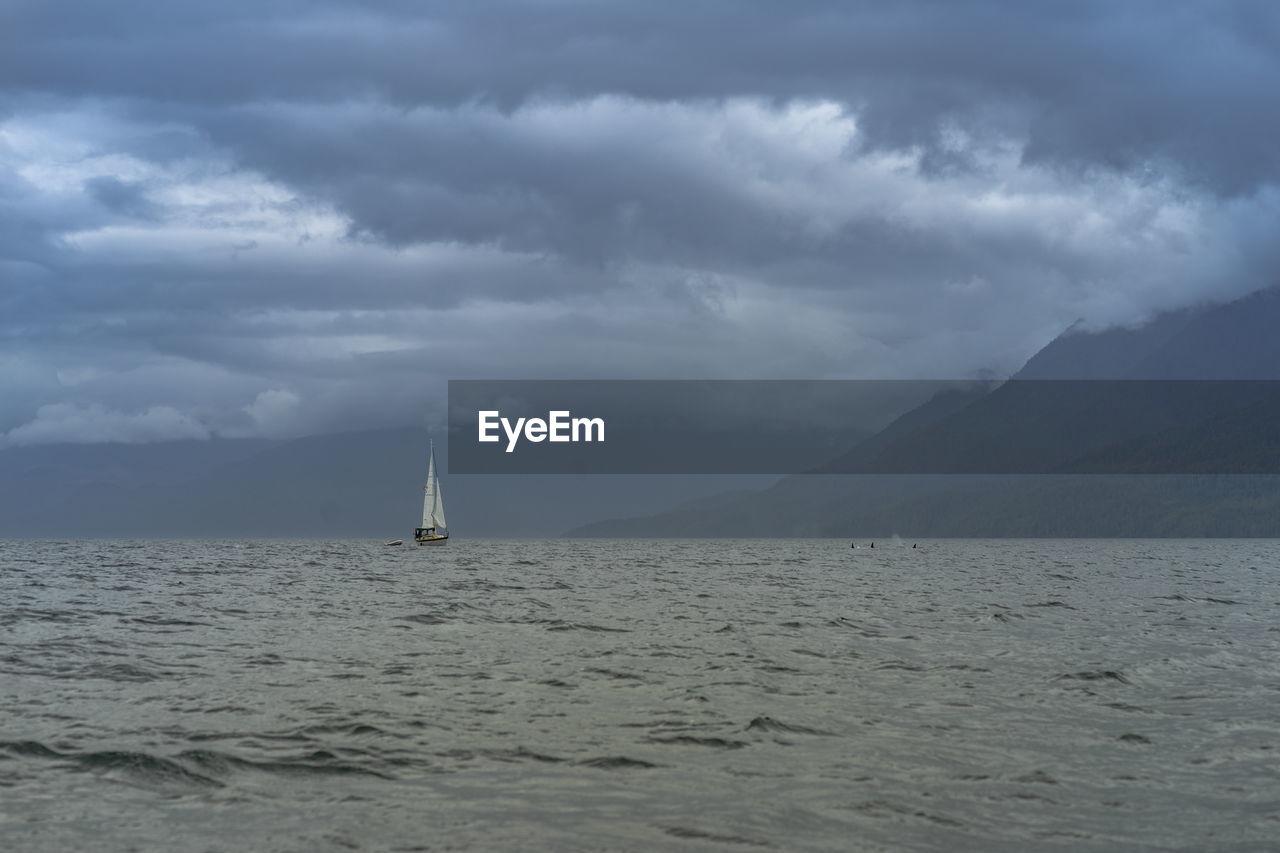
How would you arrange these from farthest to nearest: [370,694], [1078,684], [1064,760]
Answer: [1078,684] < [370,694] < [1064,760]

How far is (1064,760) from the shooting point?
2234 centimetres

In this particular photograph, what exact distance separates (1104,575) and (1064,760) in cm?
9185

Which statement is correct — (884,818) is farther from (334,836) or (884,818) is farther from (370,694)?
(370,694)

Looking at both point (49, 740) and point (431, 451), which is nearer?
point (49, 740)

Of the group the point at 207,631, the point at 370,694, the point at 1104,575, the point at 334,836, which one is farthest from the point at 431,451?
the point at 334,836

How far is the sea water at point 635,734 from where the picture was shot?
1753 cm

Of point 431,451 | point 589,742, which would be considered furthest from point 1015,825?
point 431,451

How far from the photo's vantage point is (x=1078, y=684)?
105 ft

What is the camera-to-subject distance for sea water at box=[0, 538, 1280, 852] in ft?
57.5

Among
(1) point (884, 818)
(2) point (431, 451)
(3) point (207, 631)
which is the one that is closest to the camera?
(1) point (884, 818)

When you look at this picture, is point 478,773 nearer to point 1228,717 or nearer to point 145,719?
point 145,719

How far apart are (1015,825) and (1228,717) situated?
12.3m

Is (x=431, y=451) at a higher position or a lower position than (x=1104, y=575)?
higher

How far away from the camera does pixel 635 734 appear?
80.5ft
